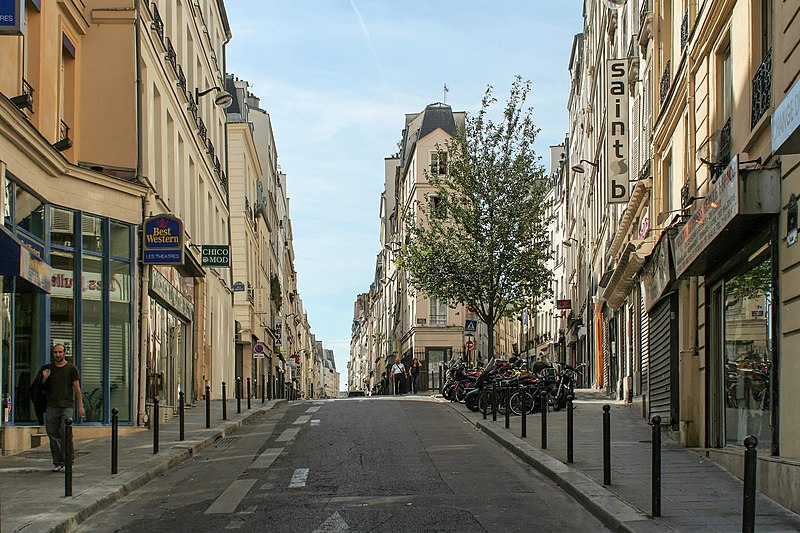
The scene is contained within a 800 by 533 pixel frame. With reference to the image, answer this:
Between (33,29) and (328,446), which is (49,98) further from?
(328,446)

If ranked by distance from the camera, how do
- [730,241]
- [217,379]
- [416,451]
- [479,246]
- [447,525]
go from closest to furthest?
1. [447,525]
2. [730,241]
3. [416,451]
4. [479,246]
5. [217,379]

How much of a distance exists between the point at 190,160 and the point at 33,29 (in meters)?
12.1

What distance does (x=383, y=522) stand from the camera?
31.8 feet

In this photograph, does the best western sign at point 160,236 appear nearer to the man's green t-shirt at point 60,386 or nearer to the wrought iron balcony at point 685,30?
the man's green t-shirt at point 60,386

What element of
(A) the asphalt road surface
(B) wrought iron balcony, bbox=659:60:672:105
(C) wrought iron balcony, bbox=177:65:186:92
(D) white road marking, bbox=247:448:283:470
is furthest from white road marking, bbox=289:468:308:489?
(C) wrought iron balcony, bbox=177:65:186:92

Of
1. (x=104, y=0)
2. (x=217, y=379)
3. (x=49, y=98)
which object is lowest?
(x=217, y=379)

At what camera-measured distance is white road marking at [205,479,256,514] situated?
35.2ft

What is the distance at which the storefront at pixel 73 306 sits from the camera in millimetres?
16016

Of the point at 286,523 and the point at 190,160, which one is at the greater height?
the point at 190,160

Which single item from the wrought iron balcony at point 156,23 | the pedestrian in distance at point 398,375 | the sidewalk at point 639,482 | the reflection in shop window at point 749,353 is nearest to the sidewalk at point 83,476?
the sidewalk at point 639,482

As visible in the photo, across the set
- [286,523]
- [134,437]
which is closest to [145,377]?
[134,437]

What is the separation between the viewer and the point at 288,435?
62.8 ft

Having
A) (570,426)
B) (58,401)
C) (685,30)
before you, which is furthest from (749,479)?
(685,30)

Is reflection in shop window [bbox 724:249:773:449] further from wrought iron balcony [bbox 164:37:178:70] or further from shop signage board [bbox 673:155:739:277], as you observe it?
wrought iron balcony [bbox 164:37:178:70]
